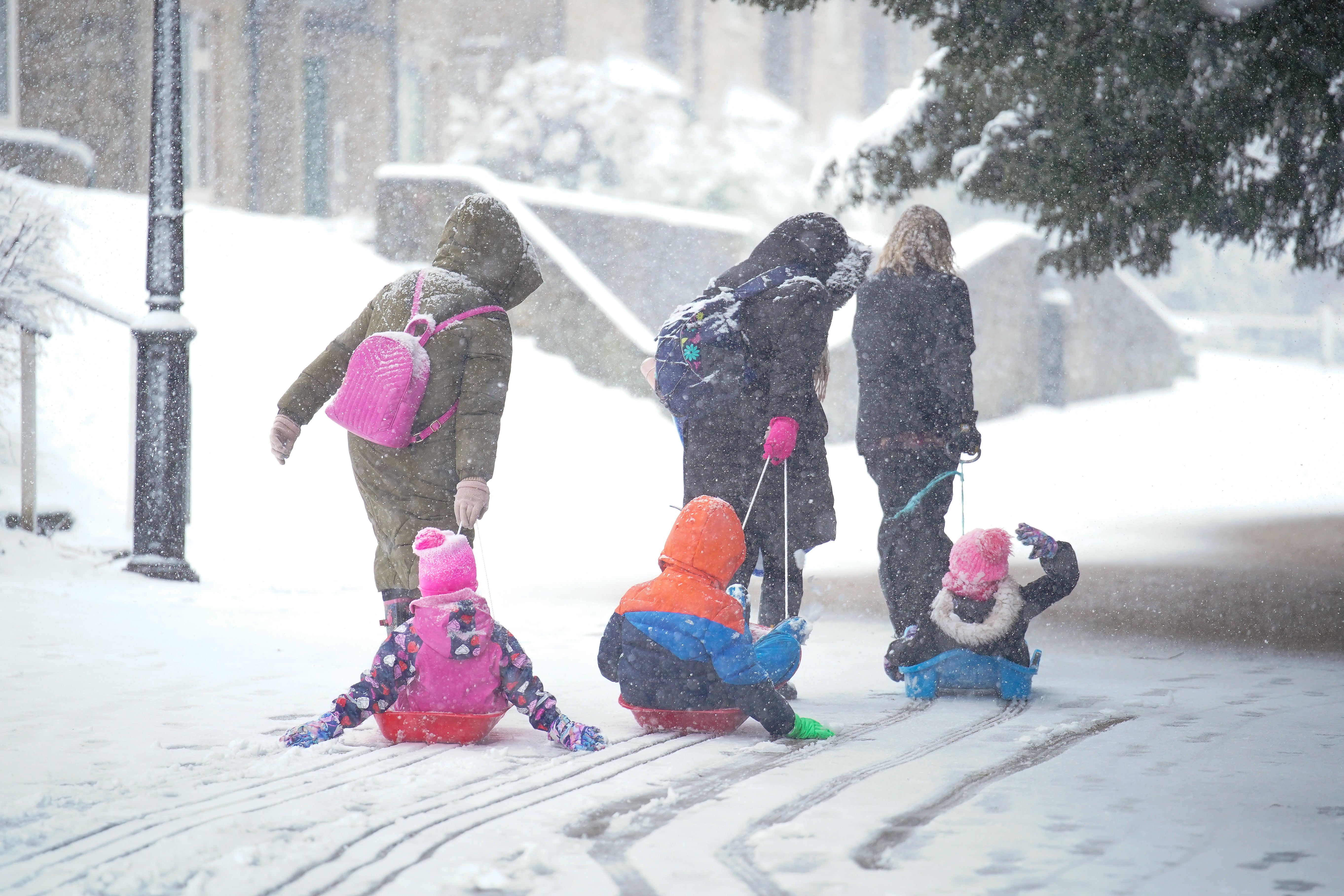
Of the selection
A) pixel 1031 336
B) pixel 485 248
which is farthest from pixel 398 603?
pixel 1031 336

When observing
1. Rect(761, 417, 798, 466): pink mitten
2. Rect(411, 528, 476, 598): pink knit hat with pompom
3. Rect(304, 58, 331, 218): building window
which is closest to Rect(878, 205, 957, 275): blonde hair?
Rect(761, 417, 798, 466): pink mitten

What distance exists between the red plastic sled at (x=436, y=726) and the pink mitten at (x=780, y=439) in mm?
1400

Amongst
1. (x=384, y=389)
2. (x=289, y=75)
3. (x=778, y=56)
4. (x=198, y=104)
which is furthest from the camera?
(x=778, y=56)

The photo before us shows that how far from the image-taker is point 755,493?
16.6ft

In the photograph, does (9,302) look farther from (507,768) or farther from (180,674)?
(507,768)

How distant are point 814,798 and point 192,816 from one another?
1.61 meters

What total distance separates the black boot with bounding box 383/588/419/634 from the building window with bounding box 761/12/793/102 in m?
30.8

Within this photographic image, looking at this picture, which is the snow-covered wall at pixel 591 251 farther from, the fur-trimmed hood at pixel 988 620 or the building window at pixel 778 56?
the building window at pixel 778 56

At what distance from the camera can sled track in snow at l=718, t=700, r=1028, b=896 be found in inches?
117

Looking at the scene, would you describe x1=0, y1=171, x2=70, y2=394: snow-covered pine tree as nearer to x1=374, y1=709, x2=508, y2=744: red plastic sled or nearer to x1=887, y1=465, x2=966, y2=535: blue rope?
x1=374, y1=709, x2=508, y2=744: red plastic sled

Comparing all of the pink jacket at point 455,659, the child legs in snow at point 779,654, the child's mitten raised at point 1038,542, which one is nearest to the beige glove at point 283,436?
the pink jacket at point 455,659

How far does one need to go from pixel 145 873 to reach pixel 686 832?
48.7 inches

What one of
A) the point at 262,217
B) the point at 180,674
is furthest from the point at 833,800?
the point at 262,217

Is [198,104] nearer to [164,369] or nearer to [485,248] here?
[164,369]
